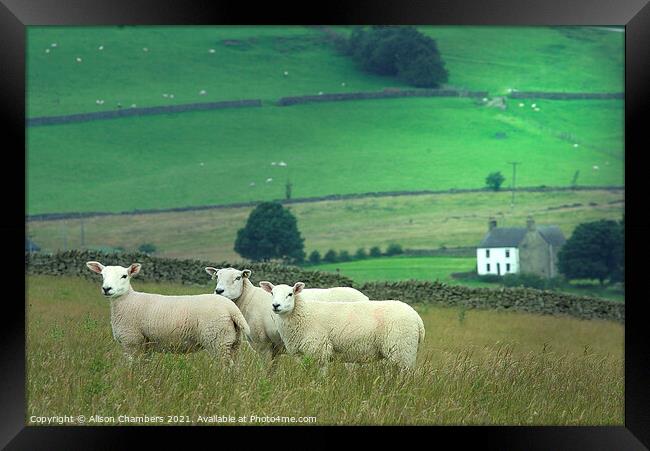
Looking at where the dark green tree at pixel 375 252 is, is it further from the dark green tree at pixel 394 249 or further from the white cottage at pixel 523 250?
the white cottage at pixel 523 250

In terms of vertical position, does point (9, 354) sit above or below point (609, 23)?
below

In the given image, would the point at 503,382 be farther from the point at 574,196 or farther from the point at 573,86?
the point at 573,86

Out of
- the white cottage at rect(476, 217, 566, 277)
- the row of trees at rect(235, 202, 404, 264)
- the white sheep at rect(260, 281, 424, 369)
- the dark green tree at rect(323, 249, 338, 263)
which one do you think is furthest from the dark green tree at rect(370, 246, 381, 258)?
the white sheep at rect(260, 281, 424, 369)

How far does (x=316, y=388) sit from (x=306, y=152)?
32.3 metres

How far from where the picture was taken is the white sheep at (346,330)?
9445mm

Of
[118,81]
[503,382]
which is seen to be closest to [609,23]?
[503,382]

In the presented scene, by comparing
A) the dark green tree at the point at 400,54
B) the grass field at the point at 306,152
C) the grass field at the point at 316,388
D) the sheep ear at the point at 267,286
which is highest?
the dark green tree at the point at 400,54

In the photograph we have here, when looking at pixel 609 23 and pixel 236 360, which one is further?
pixel 236 360

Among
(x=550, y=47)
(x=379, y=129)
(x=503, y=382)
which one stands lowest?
(x=503, y=382)

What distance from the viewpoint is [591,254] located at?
25.5 meters

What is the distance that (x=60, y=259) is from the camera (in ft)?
60.5

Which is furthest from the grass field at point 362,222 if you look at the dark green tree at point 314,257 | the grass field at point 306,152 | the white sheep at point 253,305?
the white sheep at point 253,305

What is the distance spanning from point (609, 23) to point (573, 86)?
96.3 ft

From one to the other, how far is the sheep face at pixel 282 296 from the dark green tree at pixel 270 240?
669 inches
